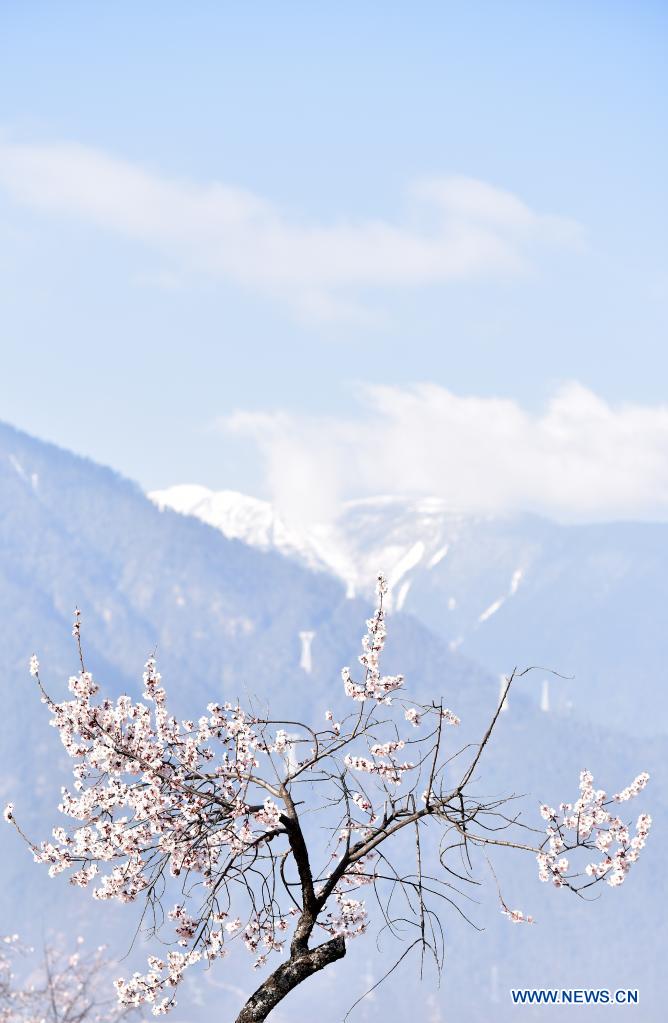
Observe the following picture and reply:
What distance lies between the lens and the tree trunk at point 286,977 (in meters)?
14.9

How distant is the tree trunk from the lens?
14930mm

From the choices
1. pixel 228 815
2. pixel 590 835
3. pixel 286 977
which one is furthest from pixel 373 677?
pixel 286 977

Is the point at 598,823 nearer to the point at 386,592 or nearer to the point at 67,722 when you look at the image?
the point at 386,592

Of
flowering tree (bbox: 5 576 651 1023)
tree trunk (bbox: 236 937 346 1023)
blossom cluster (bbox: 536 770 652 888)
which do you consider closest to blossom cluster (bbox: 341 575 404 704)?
flowering tree (bbox: 5 576 651 1023)

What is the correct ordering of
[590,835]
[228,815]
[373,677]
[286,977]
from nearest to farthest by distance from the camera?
[228,815] → [286,977] → [590,835] → [373,677]

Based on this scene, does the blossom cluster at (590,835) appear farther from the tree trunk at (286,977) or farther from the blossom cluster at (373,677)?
the tree trunk at (286,977)

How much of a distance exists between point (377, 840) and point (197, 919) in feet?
6.86

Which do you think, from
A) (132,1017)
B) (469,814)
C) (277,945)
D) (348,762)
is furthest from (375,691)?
(132,1017)

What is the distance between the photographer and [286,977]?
50.2 feet

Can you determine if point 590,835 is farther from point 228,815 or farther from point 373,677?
point 228,815

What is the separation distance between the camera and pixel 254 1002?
15.0 metres

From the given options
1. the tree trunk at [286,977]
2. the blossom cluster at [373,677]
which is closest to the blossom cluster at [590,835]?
the blossom cluster at [373,677]

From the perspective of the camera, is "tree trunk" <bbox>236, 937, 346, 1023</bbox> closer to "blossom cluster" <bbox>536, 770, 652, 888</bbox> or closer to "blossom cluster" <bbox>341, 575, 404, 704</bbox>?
"blossom cluster" <bbox>536, 770, 652, 888</bbox>

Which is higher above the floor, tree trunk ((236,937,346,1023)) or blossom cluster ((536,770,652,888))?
blossom cluster ((536,770,652,888))
